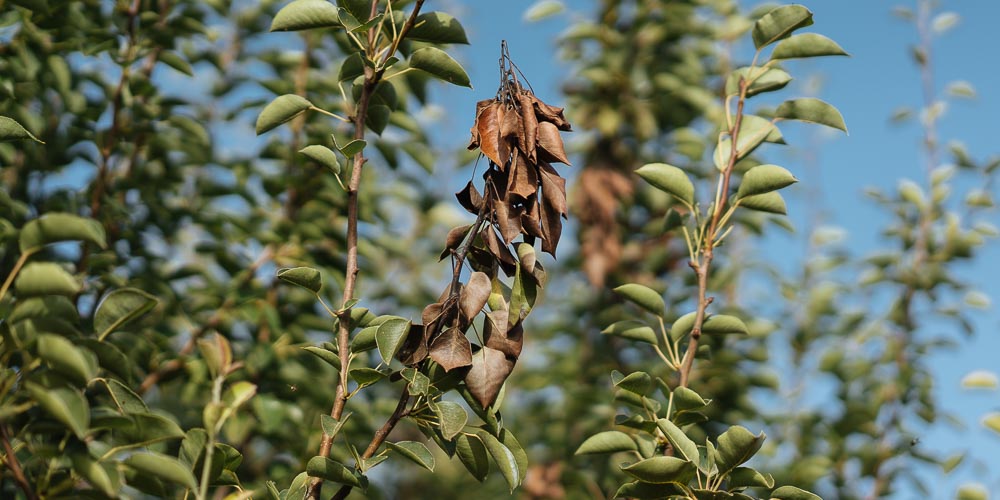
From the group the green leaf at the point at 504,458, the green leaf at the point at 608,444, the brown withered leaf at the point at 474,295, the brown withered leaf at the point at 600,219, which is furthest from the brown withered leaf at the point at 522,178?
the brown withered leaf at the point at 600,219

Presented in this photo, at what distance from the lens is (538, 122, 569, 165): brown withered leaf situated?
1168 mm

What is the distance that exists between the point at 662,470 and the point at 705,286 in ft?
1.15

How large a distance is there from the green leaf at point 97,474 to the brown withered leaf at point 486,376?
0.41 metres

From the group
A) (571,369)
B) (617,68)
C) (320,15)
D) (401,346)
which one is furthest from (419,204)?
(401,346)

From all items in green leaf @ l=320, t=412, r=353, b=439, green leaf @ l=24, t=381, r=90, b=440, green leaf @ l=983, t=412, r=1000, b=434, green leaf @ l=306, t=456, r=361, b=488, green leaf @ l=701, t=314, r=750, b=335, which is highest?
green leaf @ l=24, t=381, r=90, b=440

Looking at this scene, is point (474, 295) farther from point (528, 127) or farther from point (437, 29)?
point (437, 29)

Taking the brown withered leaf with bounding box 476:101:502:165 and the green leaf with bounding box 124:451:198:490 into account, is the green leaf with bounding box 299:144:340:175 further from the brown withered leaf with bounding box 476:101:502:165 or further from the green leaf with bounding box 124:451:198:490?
the green leaf with bounding box 124:451:198:490

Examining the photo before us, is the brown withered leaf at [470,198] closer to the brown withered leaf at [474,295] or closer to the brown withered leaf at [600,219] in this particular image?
the brown withered leaf at [474,295]

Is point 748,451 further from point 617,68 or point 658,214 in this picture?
point 617,68

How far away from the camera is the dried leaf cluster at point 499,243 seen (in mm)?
1074

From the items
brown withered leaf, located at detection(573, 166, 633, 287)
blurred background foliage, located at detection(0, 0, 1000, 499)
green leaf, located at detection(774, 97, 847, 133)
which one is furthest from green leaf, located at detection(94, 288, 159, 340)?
brown withered leaf, located at detection(573, 166, 633, 287)

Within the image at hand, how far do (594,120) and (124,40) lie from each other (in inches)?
74.4

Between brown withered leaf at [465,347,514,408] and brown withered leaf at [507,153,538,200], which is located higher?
brown withered leaf at [507,153,538,200]

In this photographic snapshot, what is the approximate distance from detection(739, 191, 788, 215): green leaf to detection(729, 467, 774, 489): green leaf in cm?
50
